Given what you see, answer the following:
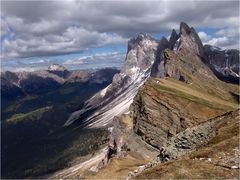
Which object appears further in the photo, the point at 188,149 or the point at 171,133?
the point at 171,133

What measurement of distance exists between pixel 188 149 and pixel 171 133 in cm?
11912

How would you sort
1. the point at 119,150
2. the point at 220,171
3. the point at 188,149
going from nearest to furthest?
the point at 220,171 → the point at 188,149 → the point at 119,150

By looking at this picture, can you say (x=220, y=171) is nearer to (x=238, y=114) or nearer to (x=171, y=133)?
(x=238, y=114)

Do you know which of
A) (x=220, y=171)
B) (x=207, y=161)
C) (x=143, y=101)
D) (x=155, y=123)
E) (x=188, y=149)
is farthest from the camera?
(x=143, y=101)

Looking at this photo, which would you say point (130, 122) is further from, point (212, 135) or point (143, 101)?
point (212, 135)

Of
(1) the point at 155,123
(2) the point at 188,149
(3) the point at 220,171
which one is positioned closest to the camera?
(3) the point at 220,171

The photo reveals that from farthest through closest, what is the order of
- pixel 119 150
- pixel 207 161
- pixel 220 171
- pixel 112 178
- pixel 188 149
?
1. pixel 119 150
2. pixel 112 178
3. pixel 188 149
4. pixel 207 161
5. pixel 220 171

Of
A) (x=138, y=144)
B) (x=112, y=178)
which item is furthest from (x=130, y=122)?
(x=112, y=178)

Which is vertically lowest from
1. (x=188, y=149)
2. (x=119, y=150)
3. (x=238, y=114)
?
(x=119, y=150)

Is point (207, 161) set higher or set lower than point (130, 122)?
higher

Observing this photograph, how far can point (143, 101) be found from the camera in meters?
195

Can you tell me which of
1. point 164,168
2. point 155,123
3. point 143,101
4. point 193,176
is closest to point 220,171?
point 193,176

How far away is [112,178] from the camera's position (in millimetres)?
87562

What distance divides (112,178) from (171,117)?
112 meters
